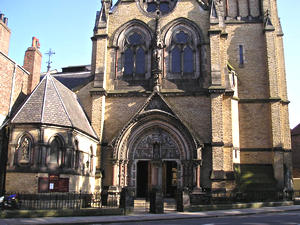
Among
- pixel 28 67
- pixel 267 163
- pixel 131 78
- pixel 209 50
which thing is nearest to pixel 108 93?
pixel 131 78

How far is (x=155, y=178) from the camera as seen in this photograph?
2589 cm

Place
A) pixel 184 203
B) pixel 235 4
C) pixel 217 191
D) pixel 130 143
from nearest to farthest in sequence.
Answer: pixel 184 203 → pixel 217 191 → pixel 130 143 → pixel 235 4

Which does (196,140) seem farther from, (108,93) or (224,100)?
(108,93)

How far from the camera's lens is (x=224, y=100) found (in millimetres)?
26656

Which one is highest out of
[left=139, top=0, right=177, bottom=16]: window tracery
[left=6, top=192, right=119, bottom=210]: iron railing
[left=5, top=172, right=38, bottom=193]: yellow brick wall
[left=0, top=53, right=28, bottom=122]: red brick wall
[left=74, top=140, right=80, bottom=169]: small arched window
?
[left=139, top=0, right=177, bottom=16]: window tracery

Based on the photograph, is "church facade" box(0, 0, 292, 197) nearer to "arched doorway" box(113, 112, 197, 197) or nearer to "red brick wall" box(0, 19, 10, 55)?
"arched doorway" box(113, 112, 197, 197)

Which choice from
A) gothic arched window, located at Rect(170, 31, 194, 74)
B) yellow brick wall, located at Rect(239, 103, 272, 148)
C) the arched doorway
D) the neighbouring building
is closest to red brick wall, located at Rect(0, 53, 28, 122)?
the arched doorway

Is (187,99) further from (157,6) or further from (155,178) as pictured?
(157,6)

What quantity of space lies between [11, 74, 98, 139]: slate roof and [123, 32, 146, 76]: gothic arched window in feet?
19.4

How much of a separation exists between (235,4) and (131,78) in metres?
12.9

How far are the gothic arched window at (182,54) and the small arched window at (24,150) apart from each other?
12623mm

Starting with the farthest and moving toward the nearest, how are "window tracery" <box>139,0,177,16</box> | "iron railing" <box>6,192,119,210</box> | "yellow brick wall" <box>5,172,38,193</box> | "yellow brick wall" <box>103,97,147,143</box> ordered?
1. "window tracery" <box>139,0,177,16</box>
2. "yellow brick wall" <box>103,97,147,143</box>
3. "yellow brick wall" <box>5,172,38,193</box>
4. "iron railing" <box>6,192,119,210</box>

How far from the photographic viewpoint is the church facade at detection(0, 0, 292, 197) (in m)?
25.5

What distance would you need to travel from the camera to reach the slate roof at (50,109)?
21.8m
